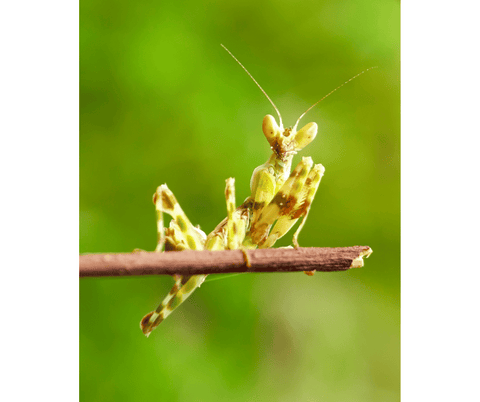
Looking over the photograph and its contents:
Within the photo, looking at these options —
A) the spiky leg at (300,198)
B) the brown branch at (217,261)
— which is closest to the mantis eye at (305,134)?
the spiky leg at (300,198)

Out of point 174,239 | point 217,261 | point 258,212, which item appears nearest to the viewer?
point 217,261

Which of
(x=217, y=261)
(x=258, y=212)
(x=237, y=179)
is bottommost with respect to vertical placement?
(x=217, y=261)

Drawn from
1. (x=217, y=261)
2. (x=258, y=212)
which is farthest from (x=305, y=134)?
(x=217, y=261)

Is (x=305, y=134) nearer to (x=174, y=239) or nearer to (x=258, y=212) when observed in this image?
(x=258, y=212)

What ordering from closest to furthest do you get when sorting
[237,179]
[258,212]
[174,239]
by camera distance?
[174,239]
[258,212]
[237,179]

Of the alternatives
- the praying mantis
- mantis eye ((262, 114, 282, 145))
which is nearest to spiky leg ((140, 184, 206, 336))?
the praying mantis

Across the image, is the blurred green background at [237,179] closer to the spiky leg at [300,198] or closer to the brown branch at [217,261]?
the spiky leg at [300,198]

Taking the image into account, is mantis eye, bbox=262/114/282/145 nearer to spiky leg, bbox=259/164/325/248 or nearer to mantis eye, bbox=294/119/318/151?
mantis eye, bbox=294/119/318/151
